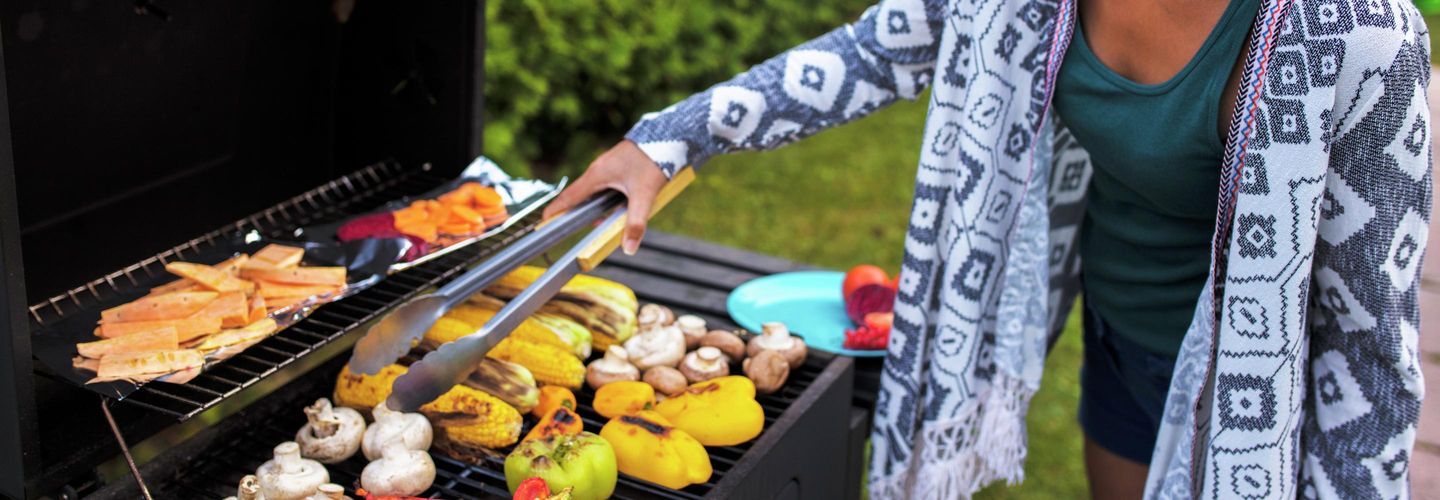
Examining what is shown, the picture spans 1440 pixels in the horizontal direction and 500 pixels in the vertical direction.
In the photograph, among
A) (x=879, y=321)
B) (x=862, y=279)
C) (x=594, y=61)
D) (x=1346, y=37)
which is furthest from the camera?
(x=594, y=61)

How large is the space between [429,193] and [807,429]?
75 centimetres

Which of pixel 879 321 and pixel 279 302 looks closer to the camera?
pixel 279 302

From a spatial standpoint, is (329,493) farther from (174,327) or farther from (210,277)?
(210,277)

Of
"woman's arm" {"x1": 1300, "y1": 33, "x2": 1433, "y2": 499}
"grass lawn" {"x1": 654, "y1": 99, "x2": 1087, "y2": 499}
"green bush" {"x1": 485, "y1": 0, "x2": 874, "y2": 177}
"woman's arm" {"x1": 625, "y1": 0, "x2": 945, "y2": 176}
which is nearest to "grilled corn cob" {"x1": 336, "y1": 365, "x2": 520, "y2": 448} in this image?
"woman's arm" {"x1": 625, "y1": 0, "x2": 945, "y2": 176}

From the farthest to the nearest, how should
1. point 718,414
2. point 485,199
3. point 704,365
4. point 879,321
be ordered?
point 879,321 < point 485,199 < point 704,365 < point 718,414

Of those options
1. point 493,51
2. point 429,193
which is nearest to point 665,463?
point 429,193

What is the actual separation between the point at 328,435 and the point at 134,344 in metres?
0.26

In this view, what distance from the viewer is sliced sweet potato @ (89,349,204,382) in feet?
4.70

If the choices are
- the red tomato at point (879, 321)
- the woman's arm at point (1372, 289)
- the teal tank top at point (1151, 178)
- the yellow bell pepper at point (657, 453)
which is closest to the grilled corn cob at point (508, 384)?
the yellow bell pepper at point (657, 453)

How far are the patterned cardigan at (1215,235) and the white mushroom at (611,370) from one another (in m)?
0.30

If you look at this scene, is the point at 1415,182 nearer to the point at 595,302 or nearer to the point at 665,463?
the point at 665,463

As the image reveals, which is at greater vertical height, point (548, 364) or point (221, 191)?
point (221, 191)

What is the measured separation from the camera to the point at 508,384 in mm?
1771

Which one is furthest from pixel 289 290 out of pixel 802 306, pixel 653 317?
pixel 802 306
